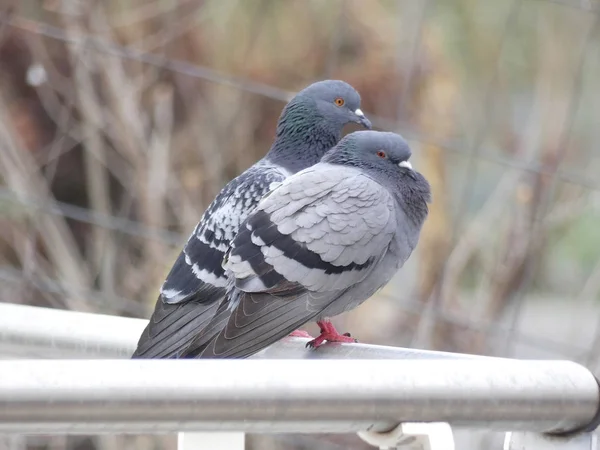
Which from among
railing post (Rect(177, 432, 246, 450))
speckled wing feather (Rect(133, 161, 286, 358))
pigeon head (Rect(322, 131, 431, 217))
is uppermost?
pigeon head (Rect(322, 131, 431, 217))

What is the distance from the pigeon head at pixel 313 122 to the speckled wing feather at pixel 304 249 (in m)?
0.82

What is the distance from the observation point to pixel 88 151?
19.7 feet

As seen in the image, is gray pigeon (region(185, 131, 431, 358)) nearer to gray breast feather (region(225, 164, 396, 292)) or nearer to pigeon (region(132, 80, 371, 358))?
gray breast feather (region(225, 164, 396, 292))

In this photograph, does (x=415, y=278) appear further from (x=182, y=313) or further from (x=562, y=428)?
(x=562, y=428)

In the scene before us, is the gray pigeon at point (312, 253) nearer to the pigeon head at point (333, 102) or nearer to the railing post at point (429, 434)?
the pigeon head at point (333, 102)

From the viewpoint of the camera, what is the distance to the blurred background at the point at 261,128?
18.2 feet

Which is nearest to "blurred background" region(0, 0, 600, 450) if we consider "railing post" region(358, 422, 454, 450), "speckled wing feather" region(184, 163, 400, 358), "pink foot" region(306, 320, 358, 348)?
"pink foot" region(306, 320, 358, 348)

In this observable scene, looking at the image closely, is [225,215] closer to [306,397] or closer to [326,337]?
[326,337]

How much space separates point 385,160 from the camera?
12.1 ft

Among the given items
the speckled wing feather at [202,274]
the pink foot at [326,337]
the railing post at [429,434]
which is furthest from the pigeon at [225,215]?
the railing post at [429,434]

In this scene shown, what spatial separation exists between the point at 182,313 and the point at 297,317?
0.57m

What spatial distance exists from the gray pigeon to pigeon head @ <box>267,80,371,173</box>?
0.73 metres

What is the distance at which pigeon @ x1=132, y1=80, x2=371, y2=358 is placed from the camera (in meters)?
3.49

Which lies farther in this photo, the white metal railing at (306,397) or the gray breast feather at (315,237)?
the gray breast feather at (315,237)
